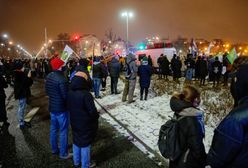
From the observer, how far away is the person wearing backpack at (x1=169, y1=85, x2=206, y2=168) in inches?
113

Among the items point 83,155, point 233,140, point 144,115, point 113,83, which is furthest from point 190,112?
point 113,83

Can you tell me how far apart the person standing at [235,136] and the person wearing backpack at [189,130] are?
680 mm

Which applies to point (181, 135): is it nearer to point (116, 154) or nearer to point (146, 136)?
point (116, 154)

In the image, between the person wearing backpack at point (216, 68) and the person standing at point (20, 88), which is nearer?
the person standing at point (20, 88)

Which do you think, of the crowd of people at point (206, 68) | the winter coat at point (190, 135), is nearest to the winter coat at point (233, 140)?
the winter coat at point (190, 135)

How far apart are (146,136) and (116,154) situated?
132cm

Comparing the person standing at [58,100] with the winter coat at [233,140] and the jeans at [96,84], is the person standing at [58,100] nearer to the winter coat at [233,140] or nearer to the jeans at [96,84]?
the winter coat at [233,140]

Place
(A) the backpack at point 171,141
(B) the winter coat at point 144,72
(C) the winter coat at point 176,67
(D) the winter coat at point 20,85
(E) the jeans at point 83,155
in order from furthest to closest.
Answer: (C) the winter coat at point 176,67, (B) the winter coat at point 144,72, (D) the winter coat at point 20,85, (E) the jeans at point 83,155, (A) the backpack at point 171,141

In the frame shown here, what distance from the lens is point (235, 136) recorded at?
1.98 metres

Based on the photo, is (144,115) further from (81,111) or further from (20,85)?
(81,111)

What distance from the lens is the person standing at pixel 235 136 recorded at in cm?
198

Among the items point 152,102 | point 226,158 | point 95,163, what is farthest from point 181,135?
point 152,102

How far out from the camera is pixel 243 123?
6.47 feet

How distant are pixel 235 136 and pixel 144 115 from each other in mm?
6809
